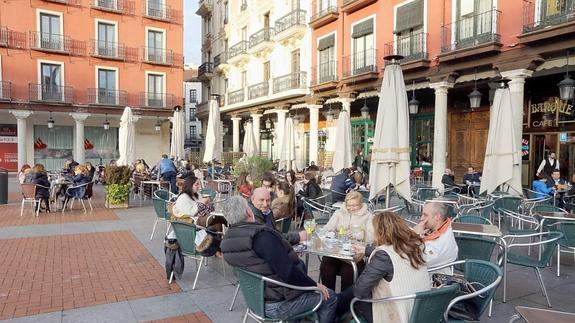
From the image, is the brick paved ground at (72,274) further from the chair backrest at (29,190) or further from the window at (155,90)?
the window at (155,90)

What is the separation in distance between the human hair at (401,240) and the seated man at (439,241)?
0.64 meters

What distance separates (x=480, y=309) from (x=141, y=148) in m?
29.6

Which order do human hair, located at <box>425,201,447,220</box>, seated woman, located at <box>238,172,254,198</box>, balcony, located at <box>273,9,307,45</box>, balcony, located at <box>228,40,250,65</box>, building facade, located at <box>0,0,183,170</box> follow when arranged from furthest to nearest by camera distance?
balcony, located at <box>228,40,250,65</box>, building facade, located at <box>0,0,183,170</box>, balcony, located at <box>273,9,307,45</box>, seated woman, located at <box>238,172,254,198</box>, human hair, located at <box>425,201,447,220</box>

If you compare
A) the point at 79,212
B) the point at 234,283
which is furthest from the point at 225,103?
the point at 234,283

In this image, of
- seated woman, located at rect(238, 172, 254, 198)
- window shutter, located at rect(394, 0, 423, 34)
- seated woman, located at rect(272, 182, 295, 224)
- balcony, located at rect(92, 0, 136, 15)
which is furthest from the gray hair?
balcony, located at rect(92, 0, 136, 15)

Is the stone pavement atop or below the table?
below

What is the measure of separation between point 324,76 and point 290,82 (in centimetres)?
264

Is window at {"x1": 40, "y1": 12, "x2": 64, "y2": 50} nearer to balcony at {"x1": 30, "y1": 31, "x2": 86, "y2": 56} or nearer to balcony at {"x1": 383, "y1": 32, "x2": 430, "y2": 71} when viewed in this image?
balcony at {"x1": 30, "y1": 31, "x2": 86, "y2": 56}

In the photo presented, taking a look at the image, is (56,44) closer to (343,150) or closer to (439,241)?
(343,150)

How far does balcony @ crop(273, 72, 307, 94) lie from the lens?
69.9 ft

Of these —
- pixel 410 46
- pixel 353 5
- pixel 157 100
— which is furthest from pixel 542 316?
pixel 157 100

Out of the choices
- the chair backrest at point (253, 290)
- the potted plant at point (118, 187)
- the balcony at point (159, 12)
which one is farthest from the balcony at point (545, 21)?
the balcony at point (159, 12)

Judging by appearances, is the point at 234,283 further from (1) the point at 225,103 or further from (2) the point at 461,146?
(1) the point at 225,103

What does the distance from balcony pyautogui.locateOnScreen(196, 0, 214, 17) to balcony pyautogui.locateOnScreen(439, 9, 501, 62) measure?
24.5 metres
